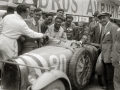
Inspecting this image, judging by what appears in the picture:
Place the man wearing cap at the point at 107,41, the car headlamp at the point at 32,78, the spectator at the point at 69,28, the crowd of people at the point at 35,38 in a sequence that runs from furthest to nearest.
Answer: the spectator at the point at 69,28 → the man wearing cap at the point at 107,41 → the crowd of people at the point at 35,38 → the car headlamp at the point at 32,78

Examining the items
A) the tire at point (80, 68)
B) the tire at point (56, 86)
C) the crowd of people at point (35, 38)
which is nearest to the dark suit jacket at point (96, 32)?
the crowd of people at point (35, 38)

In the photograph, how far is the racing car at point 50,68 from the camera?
3.01m

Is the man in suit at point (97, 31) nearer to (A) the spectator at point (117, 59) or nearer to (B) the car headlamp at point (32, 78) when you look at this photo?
(A) the spectator at point (117, 59)

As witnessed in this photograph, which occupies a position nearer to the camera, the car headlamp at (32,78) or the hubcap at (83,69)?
the car headlamp at (32,78)

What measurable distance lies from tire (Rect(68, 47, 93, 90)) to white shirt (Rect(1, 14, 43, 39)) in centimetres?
90

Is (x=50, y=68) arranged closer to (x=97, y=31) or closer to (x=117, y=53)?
(x=117, y=53)

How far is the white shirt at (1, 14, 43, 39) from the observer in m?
3.82

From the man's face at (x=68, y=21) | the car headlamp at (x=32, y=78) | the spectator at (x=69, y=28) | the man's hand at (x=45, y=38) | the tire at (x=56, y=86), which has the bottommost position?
the tire at (x=56, y=86)

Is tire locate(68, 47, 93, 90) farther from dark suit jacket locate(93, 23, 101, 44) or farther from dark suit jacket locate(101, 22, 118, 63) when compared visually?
dark suit jacket locate(93, 23, 101, 44)

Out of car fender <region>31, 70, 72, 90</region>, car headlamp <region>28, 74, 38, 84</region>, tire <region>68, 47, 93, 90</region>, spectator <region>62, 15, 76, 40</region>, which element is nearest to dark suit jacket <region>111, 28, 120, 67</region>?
tire <region>68, 47, 93, 90</region>

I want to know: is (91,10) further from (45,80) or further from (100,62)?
(45,80)

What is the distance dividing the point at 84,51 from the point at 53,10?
121 inches

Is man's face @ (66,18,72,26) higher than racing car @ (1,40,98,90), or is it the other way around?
man's face @ (66,18,72,26)

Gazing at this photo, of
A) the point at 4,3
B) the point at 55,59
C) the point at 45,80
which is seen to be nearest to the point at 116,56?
the point at 55,59
